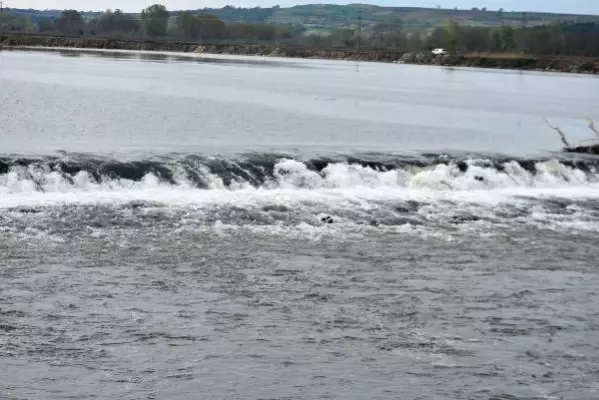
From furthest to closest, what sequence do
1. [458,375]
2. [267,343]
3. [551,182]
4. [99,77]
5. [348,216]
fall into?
[99,77] < [551,182] < [348,216] < [267,343] < [458,375]

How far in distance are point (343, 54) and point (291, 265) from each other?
567 feet

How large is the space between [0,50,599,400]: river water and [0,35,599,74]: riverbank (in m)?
110

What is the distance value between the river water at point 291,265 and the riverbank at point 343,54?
4312 inches

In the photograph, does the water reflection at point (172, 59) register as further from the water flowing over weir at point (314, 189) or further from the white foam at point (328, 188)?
the white foam at point (328, 188)

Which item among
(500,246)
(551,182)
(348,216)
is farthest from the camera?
(551,182)

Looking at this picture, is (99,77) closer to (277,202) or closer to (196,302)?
(277,202)

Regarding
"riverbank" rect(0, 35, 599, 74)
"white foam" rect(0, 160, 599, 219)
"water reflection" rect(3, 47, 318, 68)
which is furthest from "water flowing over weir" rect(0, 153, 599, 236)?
"riverbank" rect(0, 35, 599, 74)

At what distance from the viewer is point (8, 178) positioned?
24.0m

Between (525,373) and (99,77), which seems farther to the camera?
(99,77)

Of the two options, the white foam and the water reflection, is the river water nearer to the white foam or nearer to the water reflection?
the white foam

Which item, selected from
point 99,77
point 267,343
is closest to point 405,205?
point 267,343

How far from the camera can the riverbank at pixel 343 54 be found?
14300cm

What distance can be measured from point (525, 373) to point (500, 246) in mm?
7908

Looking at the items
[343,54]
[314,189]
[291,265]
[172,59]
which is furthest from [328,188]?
[343,54]
